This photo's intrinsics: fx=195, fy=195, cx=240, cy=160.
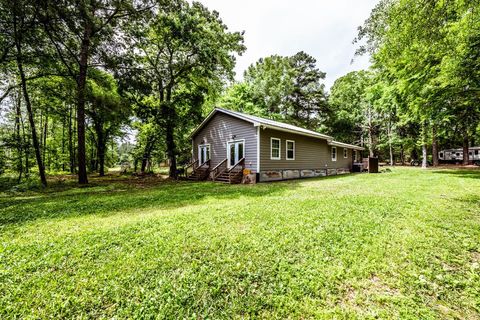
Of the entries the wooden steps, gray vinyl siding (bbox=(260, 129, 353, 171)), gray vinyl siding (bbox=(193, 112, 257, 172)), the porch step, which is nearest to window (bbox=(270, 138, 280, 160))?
gray vinyl siding (bbox=(260, 129, 353, 171))

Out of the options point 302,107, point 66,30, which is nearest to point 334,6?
point 66,30

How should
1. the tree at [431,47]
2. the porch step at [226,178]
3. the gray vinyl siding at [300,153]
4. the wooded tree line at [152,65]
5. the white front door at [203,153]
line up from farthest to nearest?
the white front door at [203,153] < the gray vinyl siding at [300,153] < the porch step at [226,178] < the wooded tree line at [152,65] < the tree at [431,47]

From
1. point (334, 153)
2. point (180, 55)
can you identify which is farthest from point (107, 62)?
point (334, 153)

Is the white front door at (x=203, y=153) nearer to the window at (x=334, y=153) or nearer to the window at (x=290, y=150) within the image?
the window at (x=290, y=150)

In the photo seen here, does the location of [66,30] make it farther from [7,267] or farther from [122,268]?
[122,268]

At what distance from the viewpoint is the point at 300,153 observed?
13.9 m

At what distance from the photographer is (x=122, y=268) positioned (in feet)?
8.74

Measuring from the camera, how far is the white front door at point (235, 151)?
1219cm

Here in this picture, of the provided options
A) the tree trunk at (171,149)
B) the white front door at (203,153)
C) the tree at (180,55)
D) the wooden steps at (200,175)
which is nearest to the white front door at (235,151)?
the wooden steps at (200,175)

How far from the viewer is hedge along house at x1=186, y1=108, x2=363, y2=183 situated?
37.0 ft

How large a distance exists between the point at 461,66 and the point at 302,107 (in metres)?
22.0

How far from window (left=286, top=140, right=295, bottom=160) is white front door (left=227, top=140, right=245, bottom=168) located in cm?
312

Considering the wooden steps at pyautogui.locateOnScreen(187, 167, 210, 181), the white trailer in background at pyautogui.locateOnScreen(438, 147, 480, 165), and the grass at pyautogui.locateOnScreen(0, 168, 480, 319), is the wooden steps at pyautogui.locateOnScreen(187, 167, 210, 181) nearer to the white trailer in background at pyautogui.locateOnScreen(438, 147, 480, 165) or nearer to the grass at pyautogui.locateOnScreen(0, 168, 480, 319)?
the grass at pyautogui.locateOnScreen(0, 168, 480, 319)

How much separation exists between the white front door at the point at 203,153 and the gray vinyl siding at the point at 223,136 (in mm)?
380
